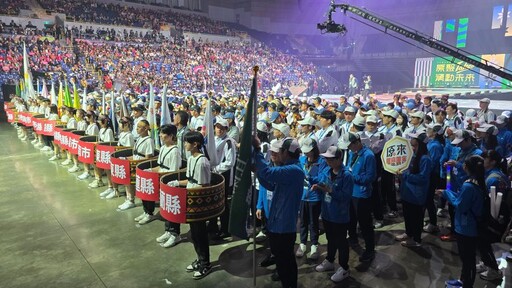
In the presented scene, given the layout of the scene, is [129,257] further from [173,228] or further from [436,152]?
[436,152]

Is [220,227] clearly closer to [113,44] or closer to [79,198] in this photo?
[79,198]

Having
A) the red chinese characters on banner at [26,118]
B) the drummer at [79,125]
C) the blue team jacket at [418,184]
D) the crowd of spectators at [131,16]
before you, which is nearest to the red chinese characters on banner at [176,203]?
the blue team jacket at [418,184]

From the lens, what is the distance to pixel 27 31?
25328mm

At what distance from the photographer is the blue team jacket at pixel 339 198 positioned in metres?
4.01

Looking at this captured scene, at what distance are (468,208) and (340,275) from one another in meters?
1.60

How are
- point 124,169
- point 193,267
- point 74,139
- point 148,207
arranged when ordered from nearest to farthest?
point 193,267 < point 124,169 < point 148,207 < point 74,139

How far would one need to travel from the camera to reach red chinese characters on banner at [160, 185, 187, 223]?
14.1 ft

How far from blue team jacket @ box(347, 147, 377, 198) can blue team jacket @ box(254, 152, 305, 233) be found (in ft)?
4.25

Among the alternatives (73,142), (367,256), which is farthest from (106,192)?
(367,256)

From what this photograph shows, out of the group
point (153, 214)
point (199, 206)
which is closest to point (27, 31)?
point (153, 214)

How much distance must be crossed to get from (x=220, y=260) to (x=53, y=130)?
25.7 ft

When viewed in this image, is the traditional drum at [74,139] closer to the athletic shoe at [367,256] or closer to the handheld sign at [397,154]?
the athletic shoe at [367,256]

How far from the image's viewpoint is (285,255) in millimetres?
3684

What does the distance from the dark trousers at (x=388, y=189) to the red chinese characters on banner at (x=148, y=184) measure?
148 inches
